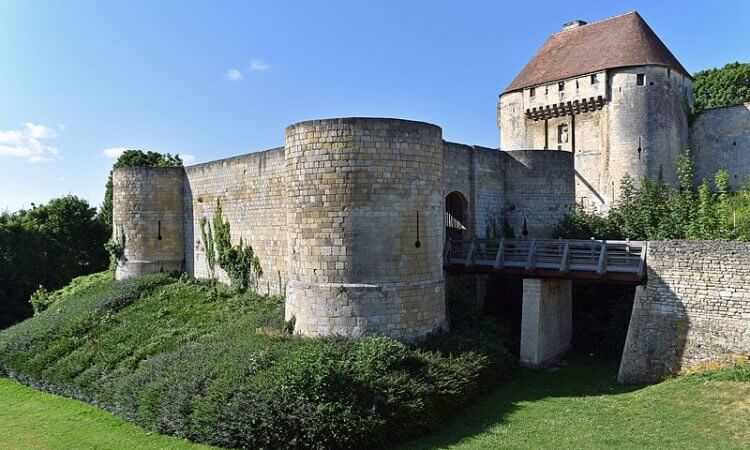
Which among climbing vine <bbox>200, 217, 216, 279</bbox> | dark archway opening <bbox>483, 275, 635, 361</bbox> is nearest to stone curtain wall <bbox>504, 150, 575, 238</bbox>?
dark archway opening <bbox>483, 275, 635, 361</bbox>

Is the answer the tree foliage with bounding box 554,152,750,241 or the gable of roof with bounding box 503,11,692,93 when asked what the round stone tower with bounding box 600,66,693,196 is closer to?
the gable of roof with bounding box 503,11,692,93

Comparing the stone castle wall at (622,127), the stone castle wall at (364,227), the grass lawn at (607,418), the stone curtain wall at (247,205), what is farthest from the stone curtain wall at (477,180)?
the grass lawn at (607,418)

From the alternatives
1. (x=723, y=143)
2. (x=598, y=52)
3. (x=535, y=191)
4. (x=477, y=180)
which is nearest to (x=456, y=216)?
(x=477, y=180)

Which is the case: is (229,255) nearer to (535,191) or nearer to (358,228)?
(358,228)

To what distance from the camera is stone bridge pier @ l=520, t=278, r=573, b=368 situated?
44.7ft

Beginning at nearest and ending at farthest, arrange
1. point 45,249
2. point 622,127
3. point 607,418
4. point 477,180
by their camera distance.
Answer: point 607,418 → point 477,180 → point 622,127 → point 45,249

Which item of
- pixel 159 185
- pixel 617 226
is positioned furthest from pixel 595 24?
pixel 159 185

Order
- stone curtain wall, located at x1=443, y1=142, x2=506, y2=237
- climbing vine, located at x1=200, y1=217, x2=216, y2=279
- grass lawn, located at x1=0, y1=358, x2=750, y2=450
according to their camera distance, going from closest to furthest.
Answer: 1. grass lawn, located at x1=0, y1=358, x2=750, y2=450
2. stone curtain wall, located at x1=443, y1=142, x2=506, y2=237
3. climbing vine, located at x1=200, y1=217, x2=216, y2=279

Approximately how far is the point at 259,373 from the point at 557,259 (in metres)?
7.90

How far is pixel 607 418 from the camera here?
9852 mm

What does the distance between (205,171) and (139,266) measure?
438 centimetres

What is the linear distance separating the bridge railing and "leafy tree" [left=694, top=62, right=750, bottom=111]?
21.6 meters

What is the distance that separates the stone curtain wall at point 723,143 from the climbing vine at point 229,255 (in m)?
17.8

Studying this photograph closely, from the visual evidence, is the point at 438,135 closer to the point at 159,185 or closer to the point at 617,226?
the point at 617,226
